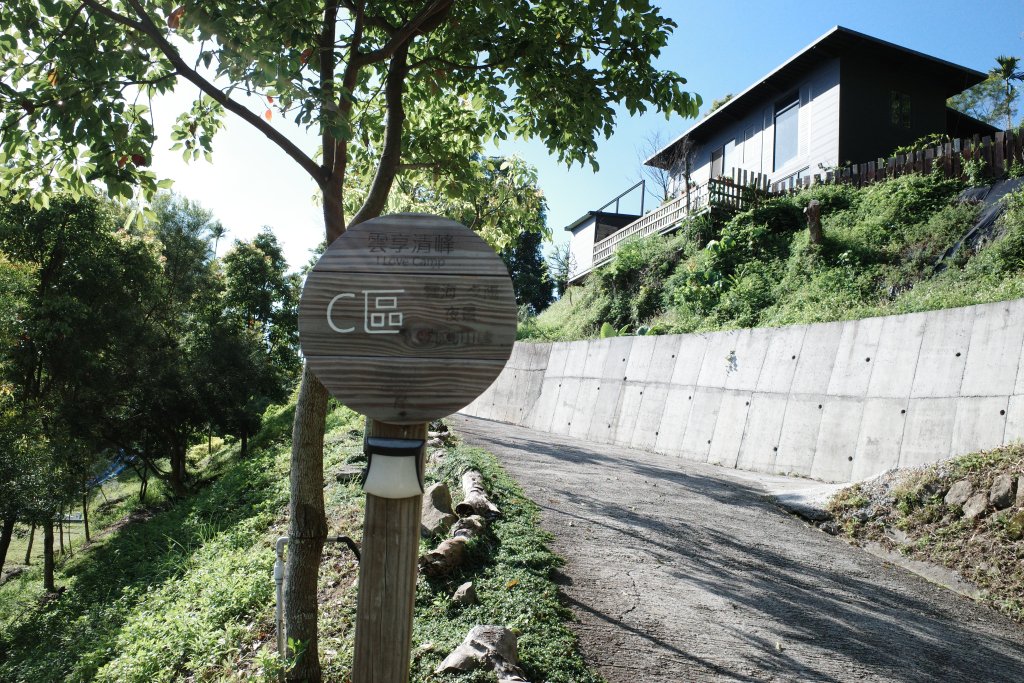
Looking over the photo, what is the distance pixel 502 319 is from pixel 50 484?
17.0 metres

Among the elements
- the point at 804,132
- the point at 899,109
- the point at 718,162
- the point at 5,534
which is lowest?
the point at 5,534

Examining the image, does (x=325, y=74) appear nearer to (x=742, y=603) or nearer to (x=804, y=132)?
(x=742, y=603)

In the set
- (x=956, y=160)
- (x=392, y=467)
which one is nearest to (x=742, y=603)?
(x=392, y=467)

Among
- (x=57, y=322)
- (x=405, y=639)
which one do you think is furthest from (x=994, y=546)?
(x=57, y=322)

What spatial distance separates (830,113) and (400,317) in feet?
59.9

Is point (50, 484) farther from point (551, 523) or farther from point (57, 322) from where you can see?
point (551, 523)

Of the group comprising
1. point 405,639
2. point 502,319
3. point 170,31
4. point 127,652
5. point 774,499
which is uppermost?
point 170,31

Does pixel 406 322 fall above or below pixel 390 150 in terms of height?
below

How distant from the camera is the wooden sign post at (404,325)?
2.17m

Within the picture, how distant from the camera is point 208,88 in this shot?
152 inches

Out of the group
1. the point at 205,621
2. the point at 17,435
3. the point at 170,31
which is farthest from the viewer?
the point at 17,435

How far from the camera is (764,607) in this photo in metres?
4.69

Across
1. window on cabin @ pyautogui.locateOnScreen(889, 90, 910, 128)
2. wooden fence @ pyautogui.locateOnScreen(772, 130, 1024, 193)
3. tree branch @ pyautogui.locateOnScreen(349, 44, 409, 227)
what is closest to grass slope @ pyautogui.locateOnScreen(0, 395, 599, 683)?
tree branch @ pyautogui.locateOnScreen(349, 44, 409, 227)

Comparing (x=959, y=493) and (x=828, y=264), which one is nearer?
(x=959, y=493)
